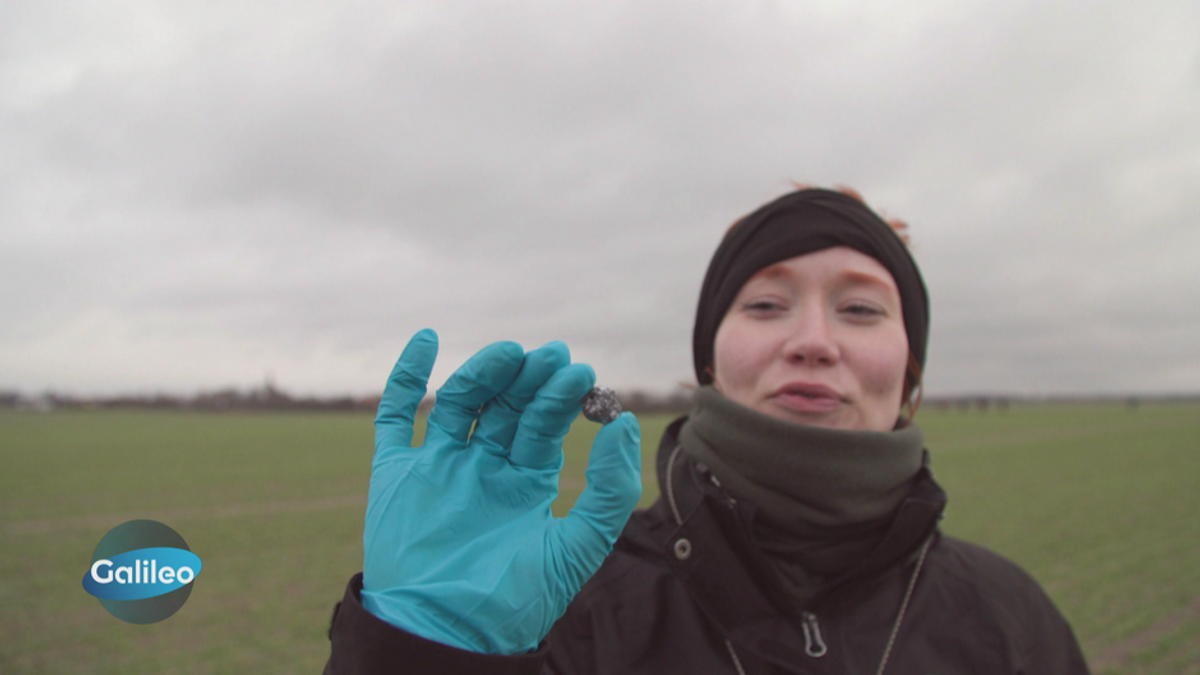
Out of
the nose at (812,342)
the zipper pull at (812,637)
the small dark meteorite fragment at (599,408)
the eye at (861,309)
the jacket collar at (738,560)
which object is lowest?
the zipper pull at (812,637)

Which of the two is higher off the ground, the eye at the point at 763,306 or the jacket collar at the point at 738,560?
the eye at the point at 763,306

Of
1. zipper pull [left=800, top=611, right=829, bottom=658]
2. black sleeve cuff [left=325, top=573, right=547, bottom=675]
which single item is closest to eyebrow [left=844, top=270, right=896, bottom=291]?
zipper pull [left=800, top=611, right=829, bottom=658]

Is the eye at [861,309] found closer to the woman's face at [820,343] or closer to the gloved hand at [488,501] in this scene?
the woman's face at [820,343]

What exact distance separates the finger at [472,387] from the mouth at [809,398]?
83cm

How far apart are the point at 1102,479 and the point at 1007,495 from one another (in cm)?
580

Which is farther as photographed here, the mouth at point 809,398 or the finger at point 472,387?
the mouth at point 809,398

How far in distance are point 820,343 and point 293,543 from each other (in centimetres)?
1268

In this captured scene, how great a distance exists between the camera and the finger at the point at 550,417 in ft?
5.89

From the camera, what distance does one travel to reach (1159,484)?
19656 mm

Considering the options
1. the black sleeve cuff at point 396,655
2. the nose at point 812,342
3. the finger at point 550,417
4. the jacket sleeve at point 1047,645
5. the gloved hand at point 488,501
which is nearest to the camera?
the black sleeve cuff at point 396,655

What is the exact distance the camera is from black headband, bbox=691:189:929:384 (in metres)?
2.20

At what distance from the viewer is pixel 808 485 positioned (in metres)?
2.06

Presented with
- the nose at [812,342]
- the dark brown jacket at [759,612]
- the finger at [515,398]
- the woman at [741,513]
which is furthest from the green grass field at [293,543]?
the nose at [812,342]

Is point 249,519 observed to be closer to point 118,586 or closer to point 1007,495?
point 118,586
